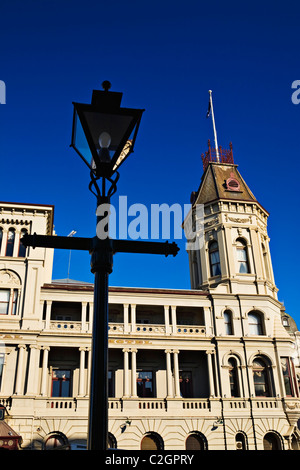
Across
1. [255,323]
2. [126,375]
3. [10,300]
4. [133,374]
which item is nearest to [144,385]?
[133,374]

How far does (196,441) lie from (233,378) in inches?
212

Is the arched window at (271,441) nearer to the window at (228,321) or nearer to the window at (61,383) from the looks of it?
the window at (228,321)

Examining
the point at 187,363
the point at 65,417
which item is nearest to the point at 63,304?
the point at 65,417

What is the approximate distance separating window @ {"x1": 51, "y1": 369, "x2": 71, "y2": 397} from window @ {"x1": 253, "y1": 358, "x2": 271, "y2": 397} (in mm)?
14005

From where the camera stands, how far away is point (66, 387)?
106 ft

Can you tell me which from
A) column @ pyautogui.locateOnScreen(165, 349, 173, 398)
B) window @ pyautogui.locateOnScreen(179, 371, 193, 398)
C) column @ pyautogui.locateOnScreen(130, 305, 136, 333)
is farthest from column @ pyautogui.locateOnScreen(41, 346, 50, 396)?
window @ pyautogui.locateOnScreen(179, 371, 193, 398)

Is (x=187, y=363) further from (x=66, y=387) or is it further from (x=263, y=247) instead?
(x=263, y=247)

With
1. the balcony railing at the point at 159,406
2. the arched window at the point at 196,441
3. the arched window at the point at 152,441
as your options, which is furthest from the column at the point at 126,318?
the arched window at the point at 196,441

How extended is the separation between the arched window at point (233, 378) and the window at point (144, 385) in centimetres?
604

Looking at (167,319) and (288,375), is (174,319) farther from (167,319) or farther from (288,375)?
(288,375)

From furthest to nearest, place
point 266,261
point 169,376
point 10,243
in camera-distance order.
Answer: point 266,261, point 10,243, point 169,376

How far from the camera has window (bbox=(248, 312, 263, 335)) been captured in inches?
1415

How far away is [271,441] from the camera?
32.4m
